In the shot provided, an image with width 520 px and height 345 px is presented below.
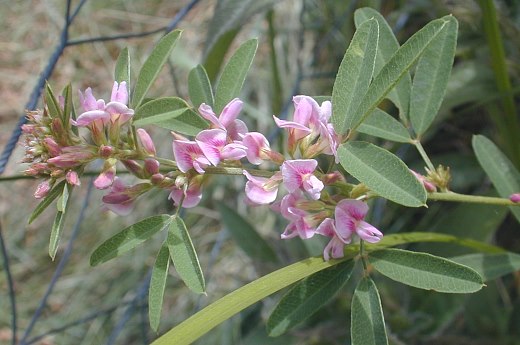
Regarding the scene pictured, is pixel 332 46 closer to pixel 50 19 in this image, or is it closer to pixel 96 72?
pixel 96 72

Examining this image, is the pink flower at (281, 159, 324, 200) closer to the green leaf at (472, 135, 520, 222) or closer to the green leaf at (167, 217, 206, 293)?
the green leaf at (167, 217, 206, 293)

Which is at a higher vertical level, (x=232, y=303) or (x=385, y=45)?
(x=385, y=45)

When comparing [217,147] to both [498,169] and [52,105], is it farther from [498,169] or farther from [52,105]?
[498,169]

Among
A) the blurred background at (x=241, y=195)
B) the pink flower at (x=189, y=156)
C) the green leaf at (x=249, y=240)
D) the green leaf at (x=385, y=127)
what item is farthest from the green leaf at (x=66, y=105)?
the green leaf at (x=249, y=240)

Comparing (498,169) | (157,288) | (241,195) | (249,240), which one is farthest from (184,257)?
(241,195)

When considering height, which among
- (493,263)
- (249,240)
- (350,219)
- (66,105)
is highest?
(66,105)

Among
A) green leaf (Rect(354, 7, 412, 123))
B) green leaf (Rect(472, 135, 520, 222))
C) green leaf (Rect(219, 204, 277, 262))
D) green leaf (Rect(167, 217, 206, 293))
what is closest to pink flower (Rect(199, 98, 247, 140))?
green leaf (Rect(167, 217, 206, 293))
